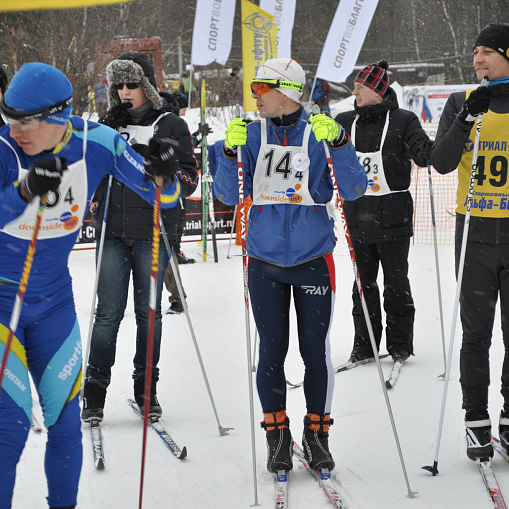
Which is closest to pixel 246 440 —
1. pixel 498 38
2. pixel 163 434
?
pixel 163 434

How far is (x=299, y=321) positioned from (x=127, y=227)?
122 cm

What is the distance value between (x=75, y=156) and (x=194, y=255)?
24.5 ft

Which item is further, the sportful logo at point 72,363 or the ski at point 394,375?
the ski at point 394,375

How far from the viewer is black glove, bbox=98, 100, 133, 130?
141 inches

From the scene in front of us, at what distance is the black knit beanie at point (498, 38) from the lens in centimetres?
285

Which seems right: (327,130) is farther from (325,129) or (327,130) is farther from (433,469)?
(433,469)

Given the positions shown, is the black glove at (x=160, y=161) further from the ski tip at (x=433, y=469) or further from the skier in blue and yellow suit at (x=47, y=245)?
the ski tip at (x=433, y=469)

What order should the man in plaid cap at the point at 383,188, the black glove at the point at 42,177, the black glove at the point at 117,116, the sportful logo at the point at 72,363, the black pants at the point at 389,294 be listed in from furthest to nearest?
the black pants at the point at 389,294
the man in plaid cap at the point at 383,188
the black glove at the point at 117,116
the sportful logo at the point at 72,363
the black glove at the point at 42,177

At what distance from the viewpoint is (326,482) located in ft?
9.61

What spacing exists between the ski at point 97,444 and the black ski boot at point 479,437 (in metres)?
1.91

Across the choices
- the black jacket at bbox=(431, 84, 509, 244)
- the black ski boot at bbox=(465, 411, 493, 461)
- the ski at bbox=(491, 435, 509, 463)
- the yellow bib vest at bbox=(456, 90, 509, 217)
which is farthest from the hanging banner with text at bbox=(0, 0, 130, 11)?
the ski at bbox=(491, 435, 509, 463)

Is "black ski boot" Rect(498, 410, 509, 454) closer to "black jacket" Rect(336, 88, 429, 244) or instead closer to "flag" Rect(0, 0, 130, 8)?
"black jacket" Rect(336, 88, 429, 244)

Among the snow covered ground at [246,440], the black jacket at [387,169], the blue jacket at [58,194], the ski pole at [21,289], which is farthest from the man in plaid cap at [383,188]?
the ski pole at [21,289]

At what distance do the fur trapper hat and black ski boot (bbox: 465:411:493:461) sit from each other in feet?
8.39
